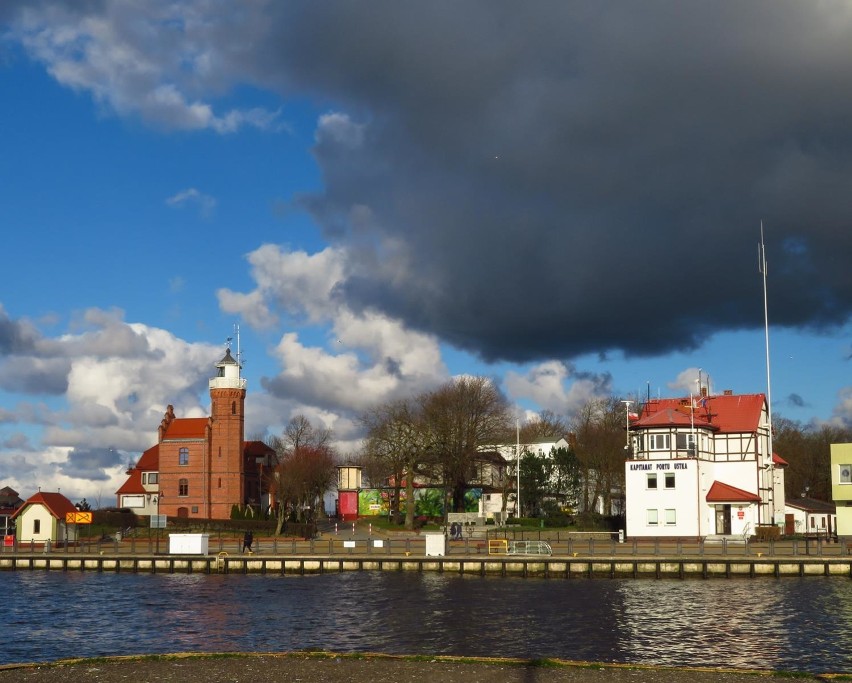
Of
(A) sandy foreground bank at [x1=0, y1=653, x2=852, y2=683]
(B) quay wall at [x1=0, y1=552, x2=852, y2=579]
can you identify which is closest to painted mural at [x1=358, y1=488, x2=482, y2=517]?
(B) quay wall at [x1=0, y1=552, x2=852, y2=579]

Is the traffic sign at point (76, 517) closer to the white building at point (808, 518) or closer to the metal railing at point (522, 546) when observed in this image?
the metal railing at point (522, 546)

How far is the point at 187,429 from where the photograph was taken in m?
128

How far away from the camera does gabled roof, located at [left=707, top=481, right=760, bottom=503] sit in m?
89.8

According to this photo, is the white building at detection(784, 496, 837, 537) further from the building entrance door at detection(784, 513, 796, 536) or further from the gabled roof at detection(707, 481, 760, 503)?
the gabled roof at detection(707, 481, 760, 503)

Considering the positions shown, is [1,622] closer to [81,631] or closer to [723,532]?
[81,631]

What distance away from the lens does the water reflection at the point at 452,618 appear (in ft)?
122

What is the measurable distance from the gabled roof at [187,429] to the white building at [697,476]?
5745 cm

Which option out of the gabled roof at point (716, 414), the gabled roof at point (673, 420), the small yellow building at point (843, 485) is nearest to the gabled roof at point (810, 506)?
the small yellow building at point (843, 485)

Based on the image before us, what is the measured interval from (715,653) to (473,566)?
3370 centimetres

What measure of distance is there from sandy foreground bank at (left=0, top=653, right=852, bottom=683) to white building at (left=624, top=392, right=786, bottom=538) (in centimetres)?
6417

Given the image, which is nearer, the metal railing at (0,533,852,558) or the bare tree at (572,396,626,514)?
the metal railing at (0,533,852,558)

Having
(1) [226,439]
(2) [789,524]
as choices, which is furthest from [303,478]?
(2) [789,524]

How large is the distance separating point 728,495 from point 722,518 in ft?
7.87

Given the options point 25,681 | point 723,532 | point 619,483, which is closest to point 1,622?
point 25,681
